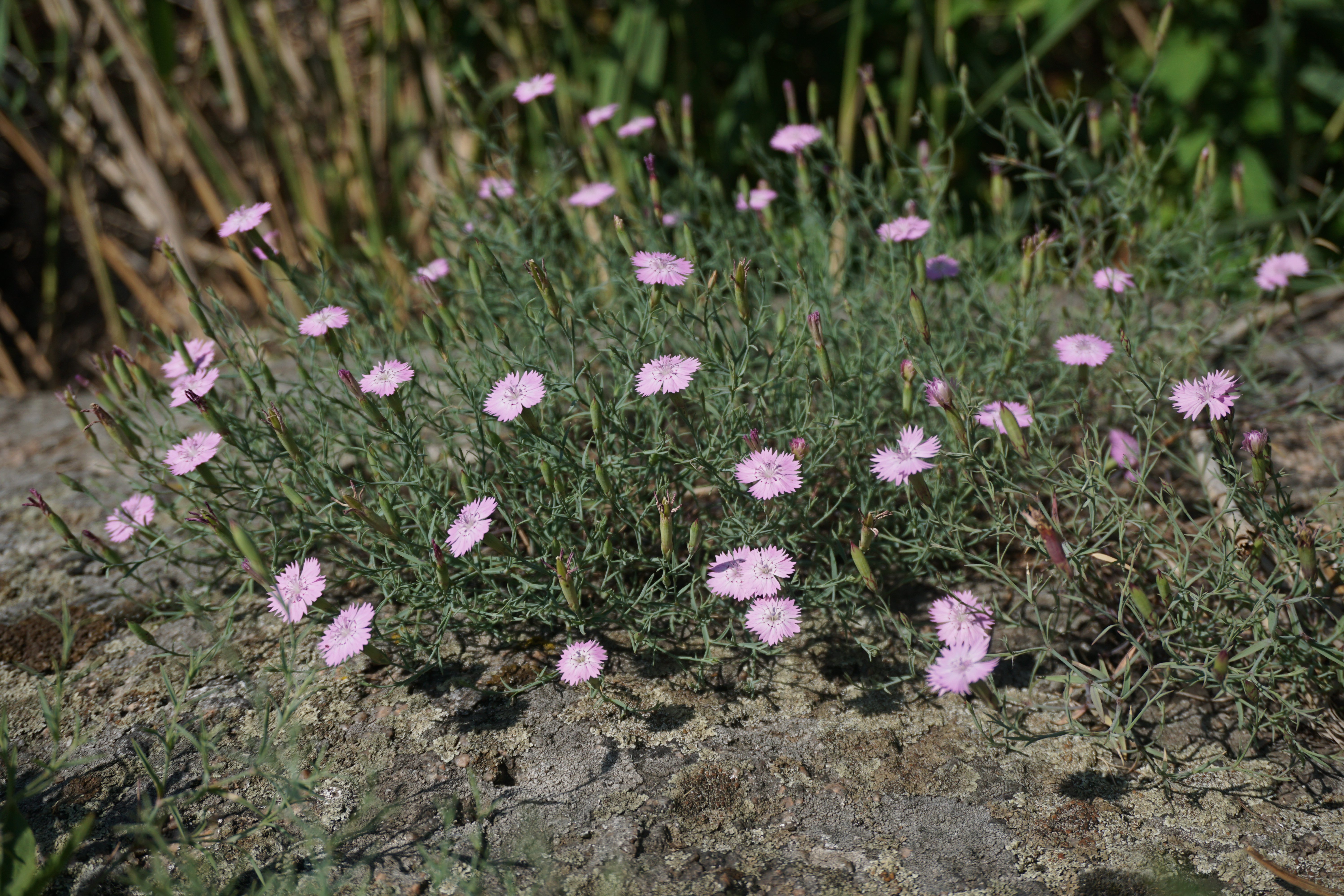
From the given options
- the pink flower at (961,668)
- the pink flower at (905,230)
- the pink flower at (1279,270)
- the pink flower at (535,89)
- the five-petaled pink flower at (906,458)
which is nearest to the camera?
the pink flower at (961,668)

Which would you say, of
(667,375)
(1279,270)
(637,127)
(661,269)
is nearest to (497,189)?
(637,127)

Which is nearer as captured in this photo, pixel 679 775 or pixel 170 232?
pixel 679 775

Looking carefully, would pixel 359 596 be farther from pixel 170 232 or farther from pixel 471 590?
pixel 170 232

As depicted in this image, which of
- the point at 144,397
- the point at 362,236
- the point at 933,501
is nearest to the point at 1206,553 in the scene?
the point at 933,501

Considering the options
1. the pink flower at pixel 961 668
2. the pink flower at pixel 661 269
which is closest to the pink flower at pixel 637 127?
the pink flower at pixel 661 269

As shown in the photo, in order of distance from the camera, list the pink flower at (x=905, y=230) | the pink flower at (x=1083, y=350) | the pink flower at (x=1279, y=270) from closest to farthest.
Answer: the pink flower at (x=1083, y=350)
the pink flower at (x=905, y=230)
the pink flower at (x=1279, y=270)

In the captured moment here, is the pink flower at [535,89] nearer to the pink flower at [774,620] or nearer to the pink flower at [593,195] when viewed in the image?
the pink flower at [593,195]
